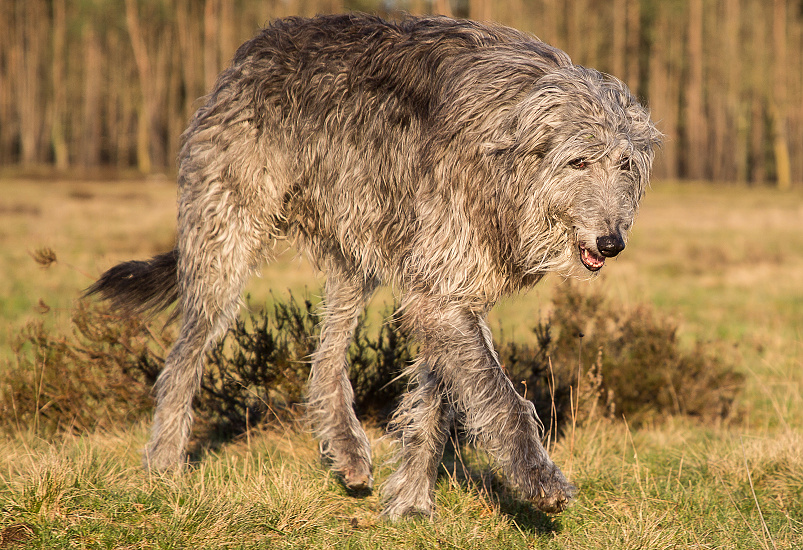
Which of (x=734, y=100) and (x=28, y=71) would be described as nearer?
(x=734, y=100)

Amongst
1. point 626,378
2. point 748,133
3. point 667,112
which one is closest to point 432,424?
point 626,378

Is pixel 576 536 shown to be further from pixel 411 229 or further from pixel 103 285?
pixel 103 285

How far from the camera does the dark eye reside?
11.6 feet

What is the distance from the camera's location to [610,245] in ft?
11.0

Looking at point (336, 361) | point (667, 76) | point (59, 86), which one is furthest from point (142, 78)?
point (336, 361)

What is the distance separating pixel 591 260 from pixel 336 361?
2188 mm

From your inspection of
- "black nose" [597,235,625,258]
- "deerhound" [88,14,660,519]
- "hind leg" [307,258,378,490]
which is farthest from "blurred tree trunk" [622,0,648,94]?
"black nose" [597,235,625,258]

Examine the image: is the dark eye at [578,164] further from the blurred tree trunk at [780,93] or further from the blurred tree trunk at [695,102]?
the blurred tree trunk at [695,102]

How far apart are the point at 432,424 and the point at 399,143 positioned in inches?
59.5

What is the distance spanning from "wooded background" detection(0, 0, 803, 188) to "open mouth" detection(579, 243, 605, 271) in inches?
1714

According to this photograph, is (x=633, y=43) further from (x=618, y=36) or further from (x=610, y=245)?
(x=610, y=245)

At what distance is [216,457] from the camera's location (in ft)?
17.5

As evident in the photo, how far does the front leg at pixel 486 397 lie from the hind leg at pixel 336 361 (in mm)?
1161

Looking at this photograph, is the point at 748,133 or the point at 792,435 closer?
the point at 792,435
